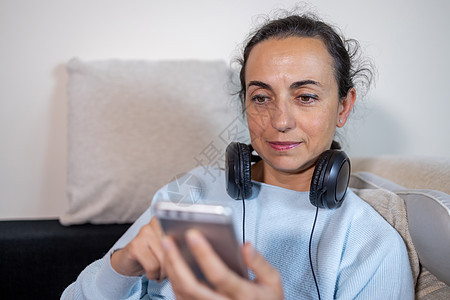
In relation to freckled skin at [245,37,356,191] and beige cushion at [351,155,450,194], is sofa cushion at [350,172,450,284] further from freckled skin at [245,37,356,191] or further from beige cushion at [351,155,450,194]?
freckled skin at [245,37,356,191]

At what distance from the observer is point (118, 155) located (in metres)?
1.31

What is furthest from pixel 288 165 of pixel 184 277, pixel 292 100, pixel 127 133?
pixel 127 133

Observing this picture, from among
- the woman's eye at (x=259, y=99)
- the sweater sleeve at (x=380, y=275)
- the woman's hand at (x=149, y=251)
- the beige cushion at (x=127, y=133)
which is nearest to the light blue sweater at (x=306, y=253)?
the sweater sleeve at (x=380, y=275)

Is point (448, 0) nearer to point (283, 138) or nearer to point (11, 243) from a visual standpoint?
point (283, 138)

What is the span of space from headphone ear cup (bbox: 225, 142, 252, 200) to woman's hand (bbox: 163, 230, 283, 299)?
420 millimetres

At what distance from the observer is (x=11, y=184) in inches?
58.0

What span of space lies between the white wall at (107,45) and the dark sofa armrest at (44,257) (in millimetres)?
294

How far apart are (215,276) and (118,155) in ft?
3.13

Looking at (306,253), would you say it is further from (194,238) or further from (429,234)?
(194,238)

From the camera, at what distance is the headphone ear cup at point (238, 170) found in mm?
879

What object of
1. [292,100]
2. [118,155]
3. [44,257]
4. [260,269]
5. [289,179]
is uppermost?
[292,100]

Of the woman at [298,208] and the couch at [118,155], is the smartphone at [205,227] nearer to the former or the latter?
the woman at [298,208]

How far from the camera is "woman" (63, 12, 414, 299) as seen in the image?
30.2 inches

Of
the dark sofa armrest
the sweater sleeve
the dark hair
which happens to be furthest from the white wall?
the sweater sleeve
